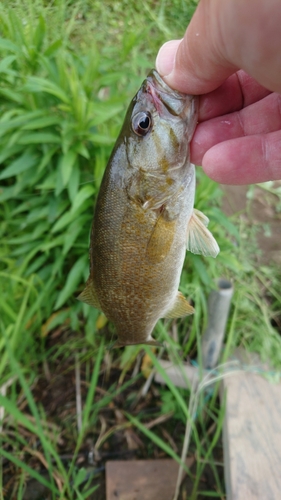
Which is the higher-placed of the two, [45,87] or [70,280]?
[45,87]

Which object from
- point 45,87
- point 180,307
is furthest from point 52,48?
point 180,307

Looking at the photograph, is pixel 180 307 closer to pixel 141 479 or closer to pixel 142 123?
pixel 142 123

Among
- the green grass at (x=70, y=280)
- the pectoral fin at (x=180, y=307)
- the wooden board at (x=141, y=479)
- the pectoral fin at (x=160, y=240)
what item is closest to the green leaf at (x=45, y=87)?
the green grass at (x=70, y=280)

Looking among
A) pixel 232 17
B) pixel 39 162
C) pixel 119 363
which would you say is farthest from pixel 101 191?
pixel 119 363

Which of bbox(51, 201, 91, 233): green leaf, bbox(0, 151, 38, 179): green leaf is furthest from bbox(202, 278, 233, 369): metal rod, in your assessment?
bbox(0, 151, 38, 179): green leaf

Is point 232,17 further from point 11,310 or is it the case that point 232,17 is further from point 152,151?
point 11,310

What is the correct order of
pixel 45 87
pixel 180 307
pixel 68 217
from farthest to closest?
pixel 68 217
pixel 45 87
pixel 180 307

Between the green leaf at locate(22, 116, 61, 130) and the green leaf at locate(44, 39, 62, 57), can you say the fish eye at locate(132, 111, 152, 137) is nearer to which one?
the green leaf at locate(22, 116, 61, 130)
